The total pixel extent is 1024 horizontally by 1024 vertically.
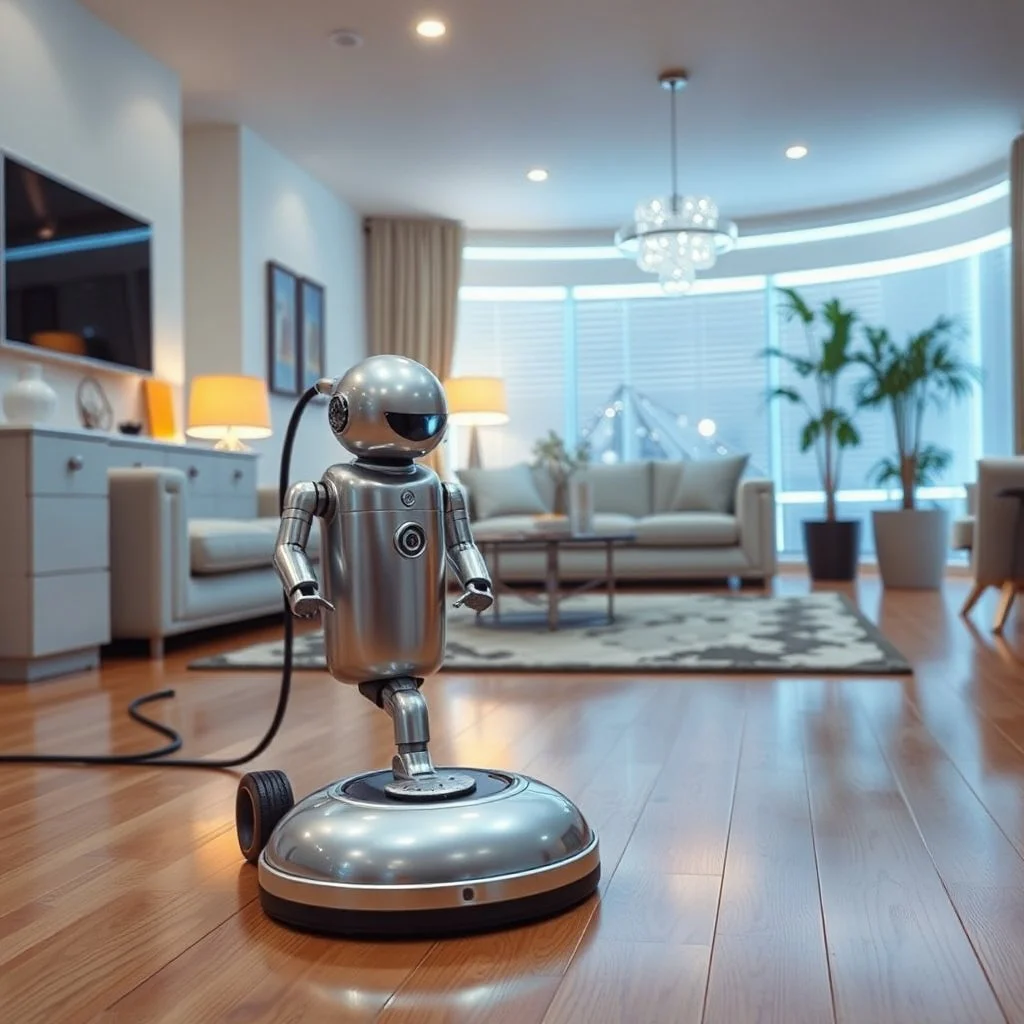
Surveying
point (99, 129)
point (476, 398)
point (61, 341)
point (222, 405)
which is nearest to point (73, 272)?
point (61, 341)

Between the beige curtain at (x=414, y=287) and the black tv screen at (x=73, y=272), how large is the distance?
2937 millimetres

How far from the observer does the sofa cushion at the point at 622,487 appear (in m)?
6.99

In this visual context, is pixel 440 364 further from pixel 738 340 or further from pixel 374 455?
pixel 374 455

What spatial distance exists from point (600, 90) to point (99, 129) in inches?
91.3

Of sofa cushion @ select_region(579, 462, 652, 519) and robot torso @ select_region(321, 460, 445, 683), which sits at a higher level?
sofa cushion @ select_region(579, 462, 652, 519)

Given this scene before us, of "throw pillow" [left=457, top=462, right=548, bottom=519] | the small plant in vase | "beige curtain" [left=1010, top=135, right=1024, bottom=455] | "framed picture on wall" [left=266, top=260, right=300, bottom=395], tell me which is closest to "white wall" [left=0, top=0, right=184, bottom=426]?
"framed picture on wall" [left=266, top=260, right=300, bottom=395]

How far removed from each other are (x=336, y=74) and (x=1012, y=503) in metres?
3.42

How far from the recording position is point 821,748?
2.07m

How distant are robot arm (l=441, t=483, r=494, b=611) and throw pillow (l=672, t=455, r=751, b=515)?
5459mm

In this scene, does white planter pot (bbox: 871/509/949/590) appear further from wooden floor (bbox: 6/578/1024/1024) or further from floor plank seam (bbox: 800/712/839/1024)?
floor plank seam (bbox: 800/712/839/1024)

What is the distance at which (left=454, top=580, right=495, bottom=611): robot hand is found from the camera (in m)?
1.32

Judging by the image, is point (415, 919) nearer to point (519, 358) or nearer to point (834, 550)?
point (834, 550)

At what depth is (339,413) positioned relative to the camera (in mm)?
1280

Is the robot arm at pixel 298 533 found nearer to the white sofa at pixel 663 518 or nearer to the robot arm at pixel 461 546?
the robot arm at pixel 461 546
